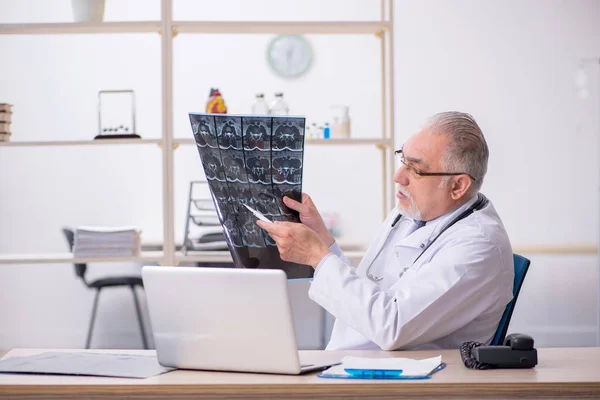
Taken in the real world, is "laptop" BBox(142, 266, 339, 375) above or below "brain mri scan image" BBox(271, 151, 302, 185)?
below

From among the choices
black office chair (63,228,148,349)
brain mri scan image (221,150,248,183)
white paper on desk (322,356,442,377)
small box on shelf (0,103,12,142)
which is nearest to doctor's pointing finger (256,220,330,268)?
brain mri scan image (221,150,248,183)

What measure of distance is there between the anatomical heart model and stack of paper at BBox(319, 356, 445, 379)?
355 mm

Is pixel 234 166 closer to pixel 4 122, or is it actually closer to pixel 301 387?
pixel 301 387

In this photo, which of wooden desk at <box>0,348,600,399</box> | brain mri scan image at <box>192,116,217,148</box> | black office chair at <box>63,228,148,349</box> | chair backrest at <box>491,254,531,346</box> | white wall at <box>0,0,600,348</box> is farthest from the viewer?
white wall at <box>0,0,600,348</box>

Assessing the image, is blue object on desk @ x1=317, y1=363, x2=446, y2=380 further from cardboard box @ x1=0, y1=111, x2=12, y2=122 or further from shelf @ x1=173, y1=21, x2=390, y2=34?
cardboard box @ x1=0, y1=111, x2=12, y2=122

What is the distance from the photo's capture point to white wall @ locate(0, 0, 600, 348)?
5.16 meters

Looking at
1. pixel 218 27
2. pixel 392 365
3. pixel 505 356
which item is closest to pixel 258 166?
pixel 392 365

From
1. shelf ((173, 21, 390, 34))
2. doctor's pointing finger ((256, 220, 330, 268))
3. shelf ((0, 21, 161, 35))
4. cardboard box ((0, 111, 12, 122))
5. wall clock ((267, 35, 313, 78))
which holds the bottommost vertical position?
doctor's pointing finger ((256, 220, 330, 268))

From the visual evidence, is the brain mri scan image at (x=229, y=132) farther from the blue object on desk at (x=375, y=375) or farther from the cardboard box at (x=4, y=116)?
the cardboard box at (x=4, y=116)

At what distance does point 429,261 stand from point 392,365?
46 centimetres

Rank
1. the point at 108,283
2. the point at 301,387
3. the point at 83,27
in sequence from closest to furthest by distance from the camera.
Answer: the point at 301,387 → the point at 83,27 → the point at 108,283

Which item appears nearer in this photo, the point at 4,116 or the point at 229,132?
the point at 229,132

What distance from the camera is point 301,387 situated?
1.18m
